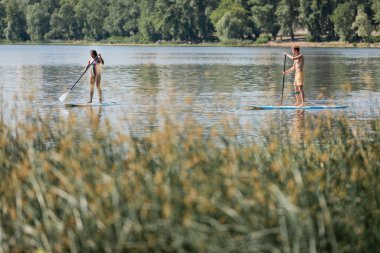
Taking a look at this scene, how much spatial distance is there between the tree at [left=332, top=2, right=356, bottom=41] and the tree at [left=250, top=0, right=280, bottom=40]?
1693cm

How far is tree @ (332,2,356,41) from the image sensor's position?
158 m

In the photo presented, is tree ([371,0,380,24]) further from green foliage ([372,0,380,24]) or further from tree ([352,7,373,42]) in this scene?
tree ([352,7,373,42])

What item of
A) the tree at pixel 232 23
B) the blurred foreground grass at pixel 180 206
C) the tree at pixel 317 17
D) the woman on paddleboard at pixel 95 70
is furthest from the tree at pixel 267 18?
the blurred foreground grass at pixel 180 206

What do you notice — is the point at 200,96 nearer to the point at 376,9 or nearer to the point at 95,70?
the point at 95,70

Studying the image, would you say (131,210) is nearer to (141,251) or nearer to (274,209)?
(141,251)

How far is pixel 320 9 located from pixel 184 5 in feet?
113

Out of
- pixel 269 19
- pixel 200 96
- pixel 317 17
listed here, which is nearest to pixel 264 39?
pixel 269 19

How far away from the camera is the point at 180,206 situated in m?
9.40

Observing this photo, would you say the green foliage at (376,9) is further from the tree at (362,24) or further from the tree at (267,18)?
the tree at (267,18)

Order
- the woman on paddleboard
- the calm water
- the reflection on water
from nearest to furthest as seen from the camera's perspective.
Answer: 1. the reflection on water
2. the calm water
3. the woman on paddleboard

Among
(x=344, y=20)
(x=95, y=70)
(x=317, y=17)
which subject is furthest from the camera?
(x=317, y=17)

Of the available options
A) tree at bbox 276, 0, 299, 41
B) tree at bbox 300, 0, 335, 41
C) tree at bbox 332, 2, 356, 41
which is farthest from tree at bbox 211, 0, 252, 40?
tree at bbox 332, 2, 356, 41

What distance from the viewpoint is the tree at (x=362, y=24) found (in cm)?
15200

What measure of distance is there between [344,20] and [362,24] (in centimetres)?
571
